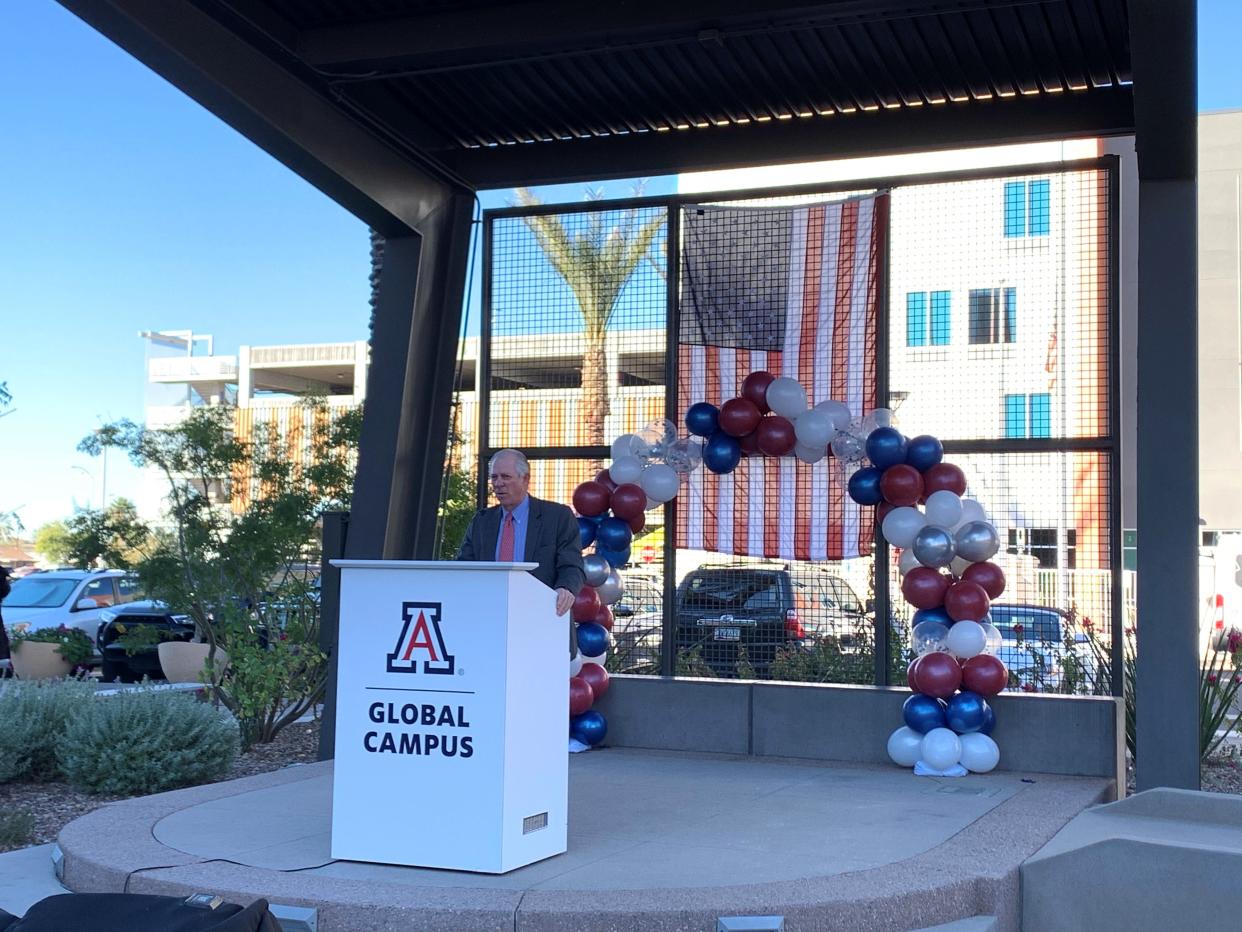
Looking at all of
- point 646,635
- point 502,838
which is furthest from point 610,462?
point 502,838

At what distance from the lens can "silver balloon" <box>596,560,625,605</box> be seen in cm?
953

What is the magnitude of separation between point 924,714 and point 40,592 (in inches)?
663

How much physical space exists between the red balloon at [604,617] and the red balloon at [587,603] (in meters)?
0.08

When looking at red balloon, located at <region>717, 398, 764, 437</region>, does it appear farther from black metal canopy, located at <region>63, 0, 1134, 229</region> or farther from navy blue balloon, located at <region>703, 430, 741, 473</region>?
black metal canopy, located at <region>63, 0, 1134, 229</region>

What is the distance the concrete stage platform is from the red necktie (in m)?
1.39

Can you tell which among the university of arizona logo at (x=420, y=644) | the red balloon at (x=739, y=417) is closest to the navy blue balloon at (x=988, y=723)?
the red balloon at (x=739, y=417)

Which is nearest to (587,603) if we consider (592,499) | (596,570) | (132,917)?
(596,570)

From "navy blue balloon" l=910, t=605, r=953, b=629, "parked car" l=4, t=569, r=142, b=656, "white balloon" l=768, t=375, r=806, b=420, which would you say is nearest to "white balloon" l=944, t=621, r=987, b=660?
"navy blue balloon" l=910, t=605, r=953, b=629

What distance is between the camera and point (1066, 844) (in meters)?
6.07

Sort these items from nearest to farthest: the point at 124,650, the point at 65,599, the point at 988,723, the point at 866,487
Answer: the point at 988,723, the point at 866,487, the point at 124,650, the point at 65,599

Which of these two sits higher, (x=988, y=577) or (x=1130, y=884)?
(x=988, y=577)

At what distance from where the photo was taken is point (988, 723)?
865 cm

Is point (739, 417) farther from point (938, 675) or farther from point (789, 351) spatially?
point (938, 675)

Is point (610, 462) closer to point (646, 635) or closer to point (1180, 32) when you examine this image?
point (646, 635)
